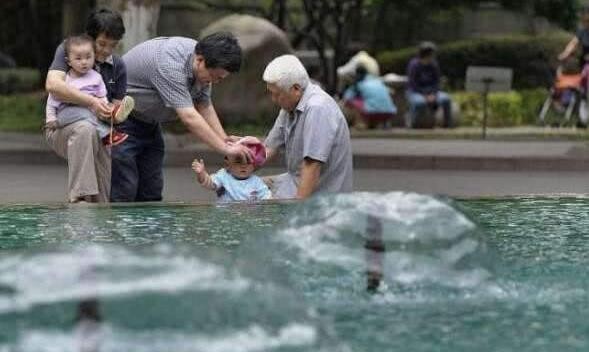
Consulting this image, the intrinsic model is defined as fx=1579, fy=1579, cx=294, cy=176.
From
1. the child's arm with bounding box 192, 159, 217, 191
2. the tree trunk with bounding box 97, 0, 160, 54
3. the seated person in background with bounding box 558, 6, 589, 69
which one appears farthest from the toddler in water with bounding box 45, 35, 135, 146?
the seated person in background with bounding box 558, 6, 589, 69

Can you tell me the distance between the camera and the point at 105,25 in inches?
352

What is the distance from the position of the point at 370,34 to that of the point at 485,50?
153 inches

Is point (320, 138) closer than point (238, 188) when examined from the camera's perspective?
Yes

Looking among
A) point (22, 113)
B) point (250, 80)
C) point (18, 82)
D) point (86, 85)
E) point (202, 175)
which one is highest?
point (86, 85)

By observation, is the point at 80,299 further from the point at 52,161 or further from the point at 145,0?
the point at 145,0

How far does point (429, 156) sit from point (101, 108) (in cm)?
958

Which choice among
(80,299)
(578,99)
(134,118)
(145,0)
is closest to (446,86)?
(578,99)

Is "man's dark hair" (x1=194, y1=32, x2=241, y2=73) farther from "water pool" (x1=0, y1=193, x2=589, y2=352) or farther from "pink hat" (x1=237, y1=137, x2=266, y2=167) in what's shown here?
"water pool" (x1=0, y1=193, x2=589, y2=352)

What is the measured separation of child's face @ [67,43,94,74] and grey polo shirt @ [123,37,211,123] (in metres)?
0.33

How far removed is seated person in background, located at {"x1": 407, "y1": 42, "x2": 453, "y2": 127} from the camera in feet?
79.7

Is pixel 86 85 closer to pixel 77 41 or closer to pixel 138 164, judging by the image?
pixel 77 41

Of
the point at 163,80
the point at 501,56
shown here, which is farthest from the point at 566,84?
the point at 163,80

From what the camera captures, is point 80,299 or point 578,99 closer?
point 80,299

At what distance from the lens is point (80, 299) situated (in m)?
4.20
